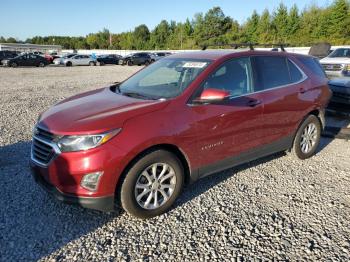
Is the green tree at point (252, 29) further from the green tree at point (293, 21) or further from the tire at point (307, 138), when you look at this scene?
the tire at point (307, 138)

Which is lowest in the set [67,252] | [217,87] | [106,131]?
[67,252]

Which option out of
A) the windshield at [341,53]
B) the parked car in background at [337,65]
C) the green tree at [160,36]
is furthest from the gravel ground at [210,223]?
the green tree at [160,36]

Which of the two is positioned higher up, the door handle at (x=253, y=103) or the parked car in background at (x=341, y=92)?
the door handle at (x=253, y=103)

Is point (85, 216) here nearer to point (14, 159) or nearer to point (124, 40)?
point (14, 159)

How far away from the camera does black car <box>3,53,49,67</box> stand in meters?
31.8

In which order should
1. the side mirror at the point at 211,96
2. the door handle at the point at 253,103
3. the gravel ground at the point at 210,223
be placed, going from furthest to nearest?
the door handle at the point at 253,103, the side mirror at the point at 211,96, the gravel ground at the point at 210,223

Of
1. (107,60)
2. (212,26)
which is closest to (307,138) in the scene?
(107,60)

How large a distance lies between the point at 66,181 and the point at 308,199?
9.45 ft

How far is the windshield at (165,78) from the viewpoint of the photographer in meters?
4.00

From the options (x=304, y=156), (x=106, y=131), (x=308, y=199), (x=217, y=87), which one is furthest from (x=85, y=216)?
(x=304, y=156)

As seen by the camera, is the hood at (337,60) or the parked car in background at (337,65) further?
the hood at (337,60)

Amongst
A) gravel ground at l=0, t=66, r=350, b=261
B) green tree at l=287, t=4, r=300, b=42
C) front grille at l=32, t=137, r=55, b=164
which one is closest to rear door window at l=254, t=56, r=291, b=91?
gravel ground at l=0, t=66, r=350, b=261

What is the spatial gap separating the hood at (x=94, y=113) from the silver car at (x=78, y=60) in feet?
116

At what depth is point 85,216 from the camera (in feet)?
Answer: 12.2
